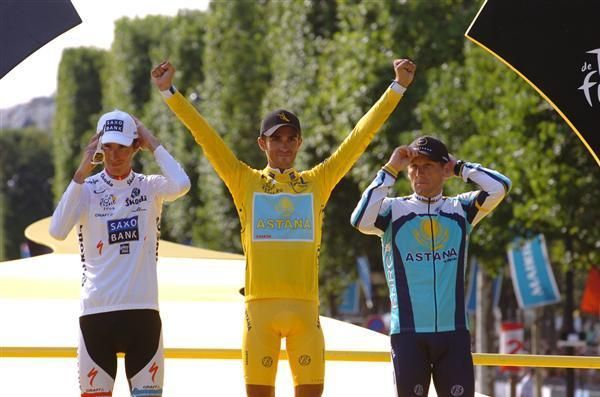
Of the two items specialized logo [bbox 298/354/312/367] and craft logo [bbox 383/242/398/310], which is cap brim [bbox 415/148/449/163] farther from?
specialized logo [bbox 298/354/312/367]

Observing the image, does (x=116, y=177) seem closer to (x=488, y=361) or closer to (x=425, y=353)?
(x=425, y=353)

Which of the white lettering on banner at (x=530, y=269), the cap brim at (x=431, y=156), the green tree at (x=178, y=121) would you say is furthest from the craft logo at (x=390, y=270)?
the green tree at (x=178, y=121)

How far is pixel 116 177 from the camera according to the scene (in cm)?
806

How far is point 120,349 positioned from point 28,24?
7.38 ft

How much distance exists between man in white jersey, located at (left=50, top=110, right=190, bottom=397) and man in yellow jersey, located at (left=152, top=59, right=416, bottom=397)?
482mm

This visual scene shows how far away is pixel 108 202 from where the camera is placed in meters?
8.02

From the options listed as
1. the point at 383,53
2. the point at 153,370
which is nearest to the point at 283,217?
the point at 153,370

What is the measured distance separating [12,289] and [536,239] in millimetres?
14772

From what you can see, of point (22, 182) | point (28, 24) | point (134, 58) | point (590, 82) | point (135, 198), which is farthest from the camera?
point (22, 182)

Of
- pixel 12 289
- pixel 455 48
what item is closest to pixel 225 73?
pixel 455 48

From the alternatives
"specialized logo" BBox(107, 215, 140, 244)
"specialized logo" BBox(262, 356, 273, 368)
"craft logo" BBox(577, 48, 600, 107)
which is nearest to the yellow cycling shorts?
"specialized logo" BBox(262, 356, 273, 368)

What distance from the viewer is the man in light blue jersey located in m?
7.96

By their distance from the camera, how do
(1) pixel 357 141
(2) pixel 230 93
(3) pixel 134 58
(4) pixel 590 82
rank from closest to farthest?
(1) pixel 357 141 < (4) pixel 590 82 < (2) pixel 230 93 < (3) pixel 134 58

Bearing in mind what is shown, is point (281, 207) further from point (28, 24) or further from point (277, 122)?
point (28, 24)
